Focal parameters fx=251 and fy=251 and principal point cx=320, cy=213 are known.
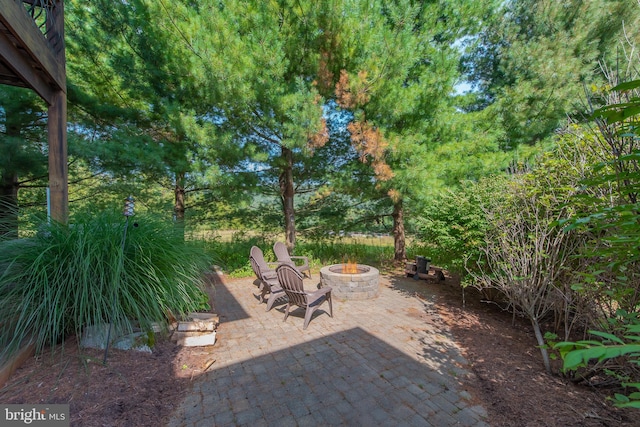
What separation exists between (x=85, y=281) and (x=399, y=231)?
7.03 m

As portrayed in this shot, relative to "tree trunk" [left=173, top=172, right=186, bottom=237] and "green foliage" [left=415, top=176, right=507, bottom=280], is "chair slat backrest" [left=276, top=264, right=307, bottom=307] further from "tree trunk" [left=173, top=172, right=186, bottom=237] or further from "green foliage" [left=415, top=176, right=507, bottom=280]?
"tree trunk" [left=173, top=172, right=186, bottom=237]

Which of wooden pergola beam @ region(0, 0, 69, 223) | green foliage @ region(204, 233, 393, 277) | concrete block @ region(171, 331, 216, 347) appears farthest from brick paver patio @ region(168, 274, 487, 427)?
green foliage @ region(204, 233, 393, 277)

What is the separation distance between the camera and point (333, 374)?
2.54 metres

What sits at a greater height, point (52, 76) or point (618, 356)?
point (52, 76)

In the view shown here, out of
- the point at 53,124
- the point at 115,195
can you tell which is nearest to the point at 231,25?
the point at 53,124

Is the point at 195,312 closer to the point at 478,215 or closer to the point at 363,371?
the point at 363,371

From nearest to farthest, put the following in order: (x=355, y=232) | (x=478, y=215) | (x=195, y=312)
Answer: (x=195, y=312) → (x=478, y=215) → (x=355, y=232)

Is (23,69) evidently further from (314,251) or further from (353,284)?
(314,251)

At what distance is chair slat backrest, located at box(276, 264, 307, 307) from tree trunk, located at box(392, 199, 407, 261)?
15.2 feet

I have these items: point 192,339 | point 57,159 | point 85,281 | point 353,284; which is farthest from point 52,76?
point 353,284

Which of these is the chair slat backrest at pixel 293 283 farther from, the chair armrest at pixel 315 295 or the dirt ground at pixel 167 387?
the dirt ground at pixel 167 387

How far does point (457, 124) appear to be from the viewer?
5797 mm

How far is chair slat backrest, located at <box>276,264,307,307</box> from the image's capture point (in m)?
3.55

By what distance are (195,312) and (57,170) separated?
9.02ft
